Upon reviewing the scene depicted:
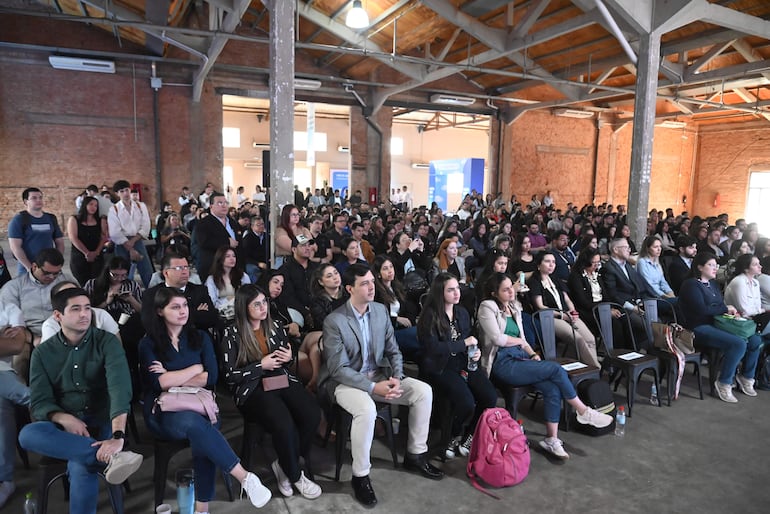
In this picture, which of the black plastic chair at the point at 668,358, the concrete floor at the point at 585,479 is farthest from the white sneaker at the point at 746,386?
the concrete floor at the point at 585,479

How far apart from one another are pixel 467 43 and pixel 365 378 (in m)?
11.4

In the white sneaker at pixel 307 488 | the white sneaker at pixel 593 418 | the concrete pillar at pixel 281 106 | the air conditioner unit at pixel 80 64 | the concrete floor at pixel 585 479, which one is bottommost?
the concrete floor at pixel 585 479

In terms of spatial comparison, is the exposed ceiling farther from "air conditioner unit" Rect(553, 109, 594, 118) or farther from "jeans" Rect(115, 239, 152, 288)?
"jeans" Rect(115, 239, 152, 288)

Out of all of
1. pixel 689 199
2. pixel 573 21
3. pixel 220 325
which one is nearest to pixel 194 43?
pixel 573 21

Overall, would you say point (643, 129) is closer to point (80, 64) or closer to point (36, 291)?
point (36, 291)

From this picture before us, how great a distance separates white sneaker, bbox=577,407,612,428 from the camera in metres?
3.43

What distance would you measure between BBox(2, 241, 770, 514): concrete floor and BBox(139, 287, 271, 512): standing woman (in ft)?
0.71

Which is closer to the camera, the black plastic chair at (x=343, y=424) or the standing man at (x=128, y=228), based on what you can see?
the black plastic chair at (x=343, y=424)

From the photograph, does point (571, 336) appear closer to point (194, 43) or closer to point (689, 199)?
point (194, 43)

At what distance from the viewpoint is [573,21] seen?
27.9ft

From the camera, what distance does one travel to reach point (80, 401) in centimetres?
261

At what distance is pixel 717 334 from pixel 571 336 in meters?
1.25

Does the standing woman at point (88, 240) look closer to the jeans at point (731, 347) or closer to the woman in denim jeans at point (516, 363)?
the woman in denim jeans at point (516, 363)

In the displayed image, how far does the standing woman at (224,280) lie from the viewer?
3983 mm
